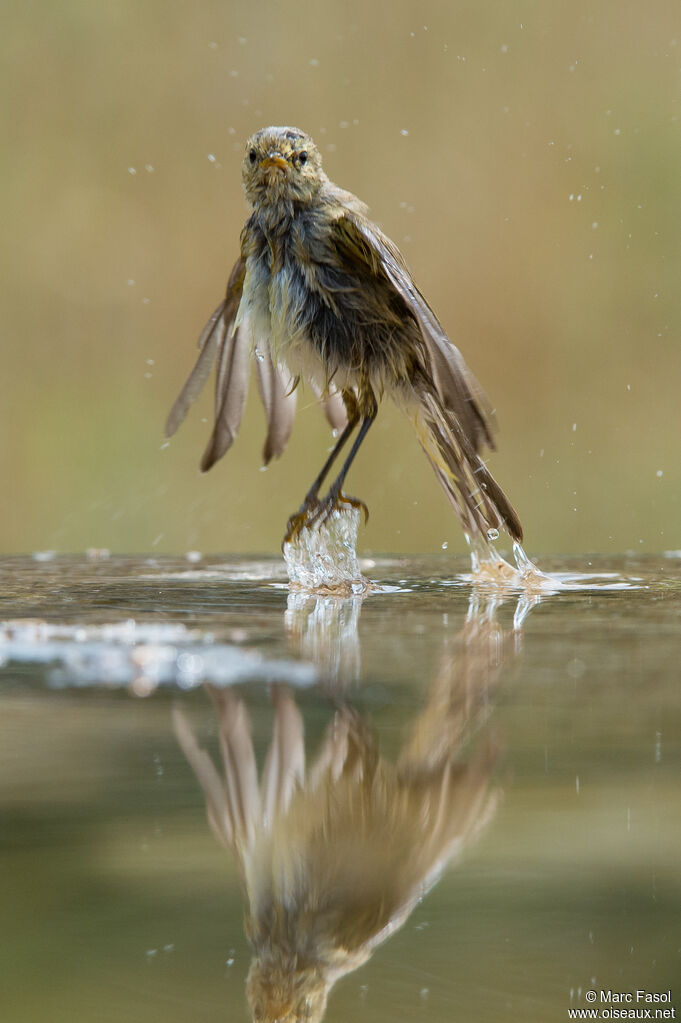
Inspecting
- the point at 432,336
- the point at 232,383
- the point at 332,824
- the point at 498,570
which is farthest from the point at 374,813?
the point at 232,383

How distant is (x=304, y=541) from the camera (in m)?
3.29

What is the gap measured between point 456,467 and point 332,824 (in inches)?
84.5

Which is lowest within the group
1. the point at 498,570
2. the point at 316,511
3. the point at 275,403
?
the point at 498,570

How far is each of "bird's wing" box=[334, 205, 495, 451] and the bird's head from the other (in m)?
0.13

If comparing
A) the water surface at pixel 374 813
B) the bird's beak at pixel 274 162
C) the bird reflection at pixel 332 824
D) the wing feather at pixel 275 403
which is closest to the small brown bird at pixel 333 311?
the bird's beak at pixel 274 162

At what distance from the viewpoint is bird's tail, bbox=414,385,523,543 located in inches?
130

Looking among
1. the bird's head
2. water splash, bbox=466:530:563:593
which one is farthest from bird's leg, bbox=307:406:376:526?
the bird's head

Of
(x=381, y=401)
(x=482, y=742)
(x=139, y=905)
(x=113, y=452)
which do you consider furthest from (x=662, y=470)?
(x=139, y=905)

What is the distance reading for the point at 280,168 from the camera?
328 centimetres

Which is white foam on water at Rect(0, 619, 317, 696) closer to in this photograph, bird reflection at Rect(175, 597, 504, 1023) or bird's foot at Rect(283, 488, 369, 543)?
bird reflection at Rect(175, 597, 504, 1023)

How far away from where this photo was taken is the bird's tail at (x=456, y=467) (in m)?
3.31

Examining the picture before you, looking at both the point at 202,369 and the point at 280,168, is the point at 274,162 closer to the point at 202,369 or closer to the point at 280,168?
the point at 280,168

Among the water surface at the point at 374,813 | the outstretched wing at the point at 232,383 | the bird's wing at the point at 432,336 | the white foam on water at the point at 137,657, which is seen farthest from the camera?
the outstretched wing at the point at 232,383

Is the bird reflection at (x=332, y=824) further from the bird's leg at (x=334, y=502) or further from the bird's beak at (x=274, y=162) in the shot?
the bird's beak at (x=274, y=162)
